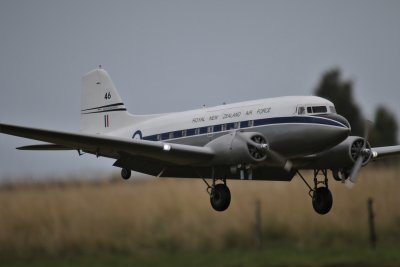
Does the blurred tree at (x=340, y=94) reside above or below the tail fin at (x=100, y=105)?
above

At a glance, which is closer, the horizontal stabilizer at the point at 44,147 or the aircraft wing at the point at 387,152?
Answer: the aircraft wing at the point at 387,152

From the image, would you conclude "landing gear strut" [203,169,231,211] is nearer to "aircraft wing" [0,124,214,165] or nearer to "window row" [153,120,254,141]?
"aircraft wing" [0,124,214,165]

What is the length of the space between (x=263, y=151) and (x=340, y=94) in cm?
10197

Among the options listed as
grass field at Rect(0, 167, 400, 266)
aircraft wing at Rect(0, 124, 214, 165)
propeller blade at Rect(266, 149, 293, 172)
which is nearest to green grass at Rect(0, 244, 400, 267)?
grass field at Rect(0, 167, 400, 266)

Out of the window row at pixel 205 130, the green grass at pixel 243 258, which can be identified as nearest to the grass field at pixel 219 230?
the green grass at pixel 243 258

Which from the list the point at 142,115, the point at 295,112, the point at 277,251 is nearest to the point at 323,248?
the point at 277,251

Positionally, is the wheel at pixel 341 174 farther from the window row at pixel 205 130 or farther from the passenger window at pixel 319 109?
the window row at pixel 205 130

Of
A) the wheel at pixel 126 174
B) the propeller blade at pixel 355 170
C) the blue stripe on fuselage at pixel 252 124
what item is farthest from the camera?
the wheel at pixel 126 174

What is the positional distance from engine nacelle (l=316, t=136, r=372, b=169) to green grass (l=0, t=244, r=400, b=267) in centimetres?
3879

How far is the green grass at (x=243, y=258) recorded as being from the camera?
74.5m

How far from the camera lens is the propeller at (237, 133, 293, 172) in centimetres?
3256

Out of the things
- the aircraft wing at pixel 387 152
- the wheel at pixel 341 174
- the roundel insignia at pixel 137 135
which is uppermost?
the roundel insignia at pixel 137 135

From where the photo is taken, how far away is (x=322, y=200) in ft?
112

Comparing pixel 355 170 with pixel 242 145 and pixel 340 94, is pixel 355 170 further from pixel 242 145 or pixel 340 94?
pixel 340 94
